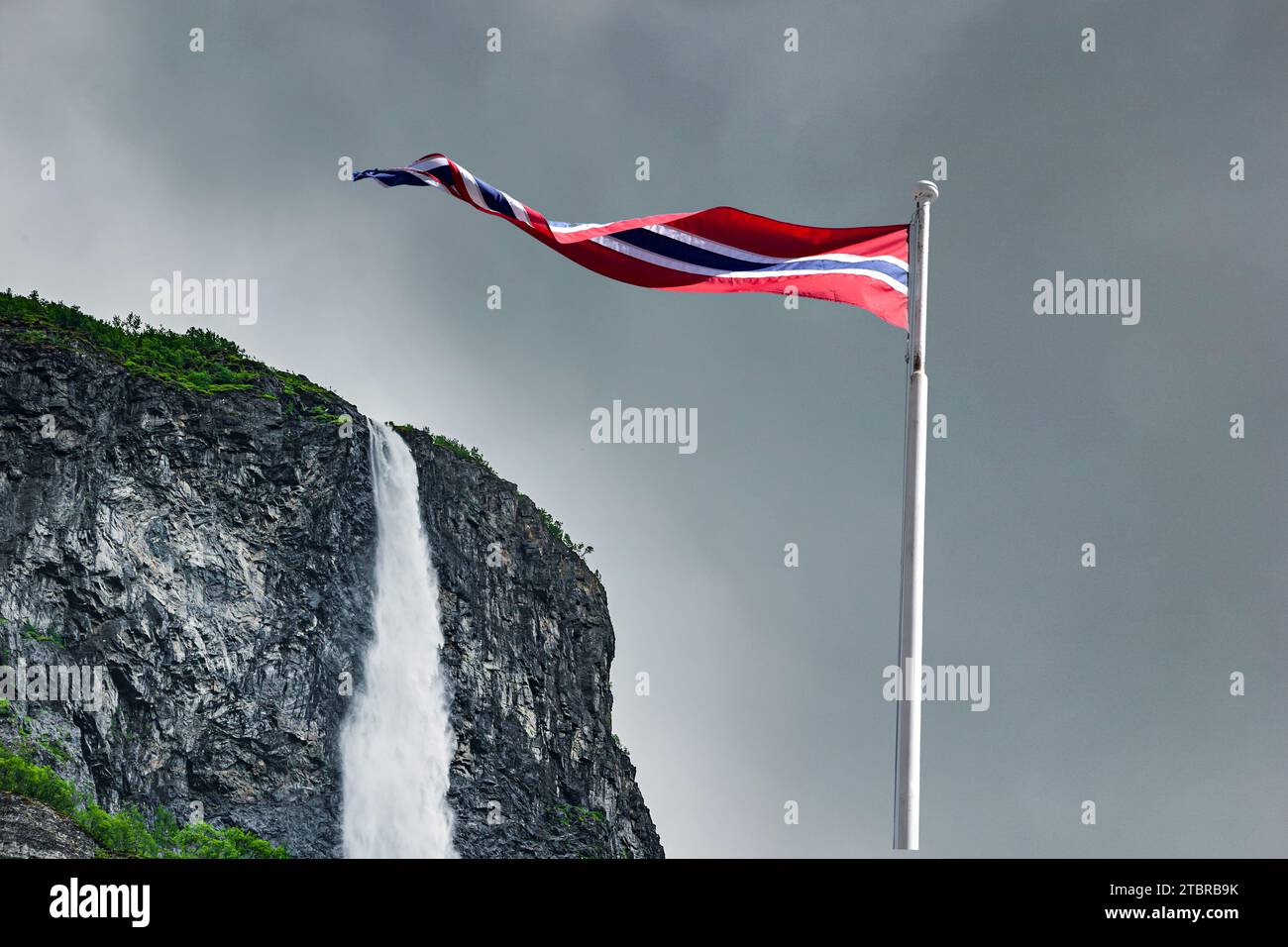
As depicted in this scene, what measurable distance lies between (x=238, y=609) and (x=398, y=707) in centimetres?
1008

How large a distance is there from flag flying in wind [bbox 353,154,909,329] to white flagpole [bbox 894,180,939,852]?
0.73 meters

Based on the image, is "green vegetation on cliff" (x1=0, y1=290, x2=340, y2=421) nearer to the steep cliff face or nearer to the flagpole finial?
the steep cliff face

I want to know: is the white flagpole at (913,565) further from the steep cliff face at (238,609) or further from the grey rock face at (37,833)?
the steep cliff face at (238,609)

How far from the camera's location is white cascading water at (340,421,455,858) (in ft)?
212

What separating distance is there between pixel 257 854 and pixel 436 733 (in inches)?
616

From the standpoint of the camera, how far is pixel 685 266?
16.0 m

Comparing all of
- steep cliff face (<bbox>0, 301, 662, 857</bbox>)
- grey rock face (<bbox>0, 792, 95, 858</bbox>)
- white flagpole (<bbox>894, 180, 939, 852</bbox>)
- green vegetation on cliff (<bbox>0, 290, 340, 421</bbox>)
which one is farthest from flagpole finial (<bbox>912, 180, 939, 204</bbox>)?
green vegetation on cliff (<bbox>0, 290, 340, 421</bbox>)

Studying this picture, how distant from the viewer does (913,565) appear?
12859 millimetres

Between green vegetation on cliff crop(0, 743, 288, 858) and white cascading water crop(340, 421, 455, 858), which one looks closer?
green vegetation on cliff crop(0, 743, 288, 858)

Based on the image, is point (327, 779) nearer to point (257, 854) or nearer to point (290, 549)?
point (257, 854)

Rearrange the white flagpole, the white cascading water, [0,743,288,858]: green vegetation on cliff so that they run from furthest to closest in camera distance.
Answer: the white cascading water
[0,743,288,858]: green vegetation on cliff
the white flagpole

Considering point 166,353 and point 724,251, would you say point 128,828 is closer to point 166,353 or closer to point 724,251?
point 166,353

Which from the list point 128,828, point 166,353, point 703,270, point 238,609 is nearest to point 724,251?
point 703,270
